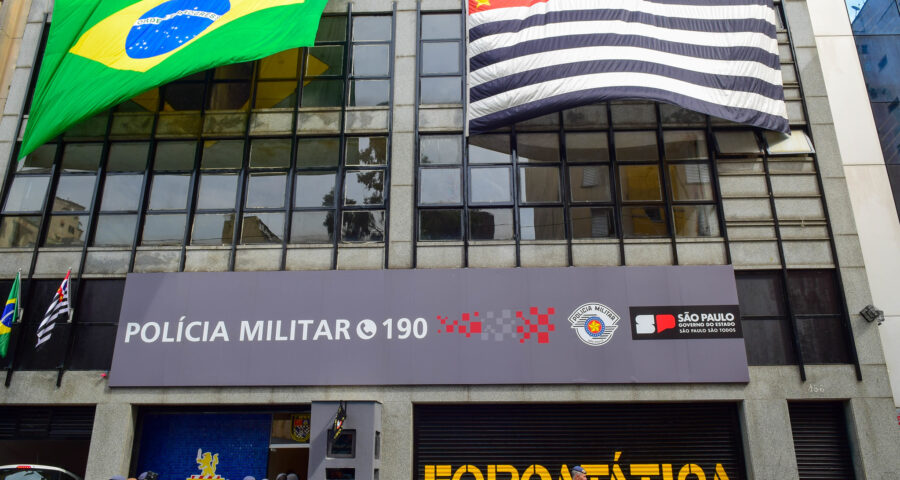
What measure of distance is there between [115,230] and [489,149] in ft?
33.4

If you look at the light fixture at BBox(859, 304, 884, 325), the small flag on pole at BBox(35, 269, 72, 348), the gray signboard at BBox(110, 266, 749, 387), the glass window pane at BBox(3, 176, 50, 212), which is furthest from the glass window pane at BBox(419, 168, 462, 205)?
the glass window pane at BBox(3, 176, 50, 212)

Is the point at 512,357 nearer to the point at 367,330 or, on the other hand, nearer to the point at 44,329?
the point at 367,330

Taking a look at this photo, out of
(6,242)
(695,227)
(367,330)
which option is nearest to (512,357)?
(367,330)

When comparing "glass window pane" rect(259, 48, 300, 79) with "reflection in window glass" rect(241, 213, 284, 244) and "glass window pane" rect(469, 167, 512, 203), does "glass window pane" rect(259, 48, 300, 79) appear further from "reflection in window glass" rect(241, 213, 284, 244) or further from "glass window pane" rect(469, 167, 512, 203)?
"glass window pane" rect(469, 167, 512, 203)

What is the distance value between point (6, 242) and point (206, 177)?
5.45 metres

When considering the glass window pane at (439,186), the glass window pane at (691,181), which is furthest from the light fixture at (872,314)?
the glass window pane at (439,186)

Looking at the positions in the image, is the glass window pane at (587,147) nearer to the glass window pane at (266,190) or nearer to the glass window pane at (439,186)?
the glass window pane at (439,186)

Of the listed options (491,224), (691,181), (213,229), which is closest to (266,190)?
(213,229)

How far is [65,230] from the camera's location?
52.2 feet

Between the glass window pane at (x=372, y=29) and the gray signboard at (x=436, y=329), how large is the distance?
23.1 ft

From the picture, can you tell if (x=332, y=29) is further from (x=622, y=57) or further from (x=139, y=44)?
(x=622, y=57)

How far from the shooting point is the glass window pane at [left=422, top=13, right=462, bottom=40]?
1711 cm

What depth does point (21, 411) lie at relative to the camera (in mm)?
14891

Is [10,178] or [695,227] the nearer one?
[695,227]
